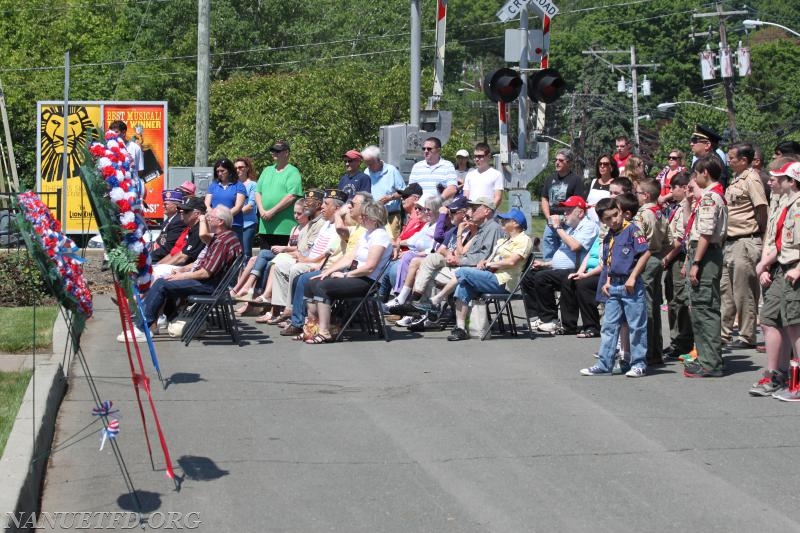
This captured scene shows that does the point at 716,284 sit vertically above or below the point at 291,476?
above

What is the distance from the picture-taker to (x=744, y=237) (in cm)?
1147

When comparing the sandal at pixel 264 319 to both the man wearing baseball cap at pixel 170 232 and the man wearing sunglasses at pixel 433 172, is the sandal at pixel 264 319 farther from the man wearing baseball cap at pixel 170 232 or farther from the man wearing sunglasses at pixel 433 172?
the man wearing sunglasses at pixel 433 172

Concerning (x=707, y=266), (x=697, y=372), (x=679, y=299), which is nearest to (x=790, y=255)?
(x=707, y=266)

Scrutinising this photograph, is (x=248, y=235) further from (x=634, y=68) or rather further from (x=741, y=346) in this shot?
(x=634, y=68)

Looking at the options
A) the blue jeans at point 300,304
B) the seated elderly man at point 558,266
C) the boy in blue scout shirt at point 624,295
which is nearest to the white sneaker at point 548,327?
the seated elderly man at point 558,266

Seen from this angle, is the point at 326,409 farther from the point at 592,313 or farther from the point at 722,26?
the point at 722,26

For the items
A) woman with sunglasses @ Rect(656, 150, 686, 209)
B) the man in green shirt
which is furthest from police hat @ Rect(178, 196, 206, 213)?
woman with sunglasses @ Rect(656, 150, 686, 209)

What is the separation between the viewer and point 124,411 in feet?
29.5

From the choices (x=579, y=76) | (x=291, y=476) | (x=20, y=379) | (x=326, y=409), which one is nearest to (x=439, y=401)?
(x=326, y=409)

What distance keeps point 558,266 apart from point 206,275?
3858mm

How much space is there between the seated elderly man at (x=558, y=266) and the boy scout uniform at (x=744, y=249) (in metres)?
1.66

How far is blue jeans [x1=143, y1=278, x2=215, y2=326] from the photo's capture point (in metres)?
12.3

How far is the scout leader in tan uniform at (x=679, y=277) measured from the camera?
1112cm

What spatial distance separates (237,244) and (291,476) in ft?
18.2
